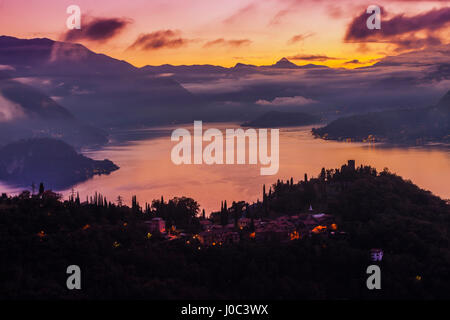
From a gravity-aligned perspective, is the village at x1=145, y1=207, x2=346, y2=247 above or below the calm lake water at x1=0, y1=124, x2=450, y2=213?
below

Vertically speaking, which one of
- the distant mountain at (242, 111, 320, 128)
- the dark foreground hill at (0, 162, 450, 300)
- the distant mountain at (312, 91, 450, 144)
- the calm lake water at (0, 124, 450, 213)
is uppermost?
the distant mountain at (242, 111, 320, 128)

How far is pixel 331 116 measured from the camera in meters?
198

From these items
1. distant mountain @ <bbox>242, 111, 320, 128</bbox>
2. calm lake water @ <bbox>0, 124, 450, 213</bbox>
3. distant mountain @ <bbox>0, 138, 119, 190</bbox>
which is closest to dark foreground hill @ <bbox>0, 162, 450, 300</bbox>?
calm lake water @ <bbox>0, 124, 450, 213</bbox>

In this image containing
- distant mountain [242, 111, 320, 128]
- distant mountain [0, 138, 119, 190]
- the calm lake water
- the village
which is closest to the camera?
the village

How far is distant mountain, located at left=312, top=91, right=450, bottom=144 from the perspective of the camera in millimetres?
118225

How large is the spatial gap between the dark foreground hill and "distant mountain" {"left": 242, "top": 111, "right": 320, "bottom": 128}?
14281 cm

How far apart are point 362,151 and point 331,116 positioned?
10145cm

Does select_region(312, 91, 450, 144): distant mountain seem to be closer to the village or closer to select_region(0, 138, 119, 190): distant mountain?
select_region(0, 138, 119, 190): distant mountain

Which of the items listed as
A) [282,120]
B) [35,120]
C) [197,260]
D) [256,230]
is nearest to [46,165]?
[256,230]

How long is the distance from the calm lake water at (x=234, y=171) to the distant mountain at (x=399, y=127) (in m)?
14.6

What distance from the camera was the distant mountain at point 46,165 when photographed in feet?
262

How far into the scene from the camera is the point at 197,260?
2494cm

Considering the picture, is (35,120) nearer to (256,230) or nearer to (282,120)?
(282,120)
